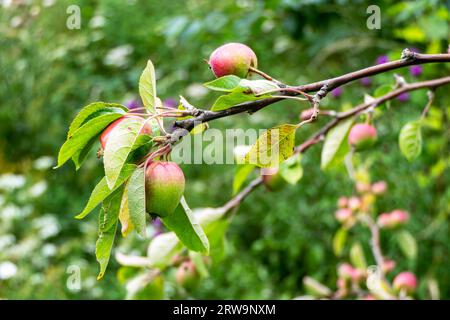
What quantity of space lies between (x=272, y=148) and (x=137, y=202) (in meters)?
0.14

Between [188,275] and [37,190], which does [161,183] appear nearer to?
[188,275]

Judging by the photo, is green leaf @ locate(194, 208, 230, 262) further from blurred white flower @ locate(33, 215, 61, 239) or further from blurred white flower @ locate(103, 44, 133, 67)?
blurred white flower @ locate(103, 44, 133, 67)

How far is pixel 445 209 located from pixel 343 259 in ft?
1.30

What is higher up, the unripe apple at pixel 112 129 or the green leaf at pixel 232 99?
the green leaf at pixel 232 99

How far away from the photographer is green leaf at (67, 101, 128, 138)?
0.57 metres

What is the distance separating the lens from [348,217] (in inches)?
59.1

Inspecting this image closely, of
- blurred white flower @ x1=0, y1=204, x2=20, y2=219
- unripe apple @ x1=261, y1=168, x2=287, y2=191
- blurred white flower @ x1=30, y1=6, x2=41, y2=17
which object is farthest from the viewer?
blurred white flower @ x1=30, y1=6, x2=41, y2=17

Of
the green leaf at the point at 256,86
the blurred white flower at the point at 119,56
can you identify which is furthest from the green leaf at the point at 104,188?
the blurred white flower at the point at 119,56

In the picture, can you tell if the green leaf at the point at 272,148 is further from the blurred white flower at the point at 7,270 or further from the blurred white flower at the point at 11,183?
the blurred white flower at the point at 11,183

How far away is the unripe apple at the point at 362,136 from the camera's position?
34.5 inches

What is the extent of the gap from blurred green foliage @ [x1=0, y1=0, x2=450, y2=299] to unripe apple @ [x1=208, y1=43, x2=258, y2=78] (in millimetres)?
1172

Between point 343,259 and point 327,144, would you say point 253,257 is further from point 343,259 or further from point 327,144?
point 327,144

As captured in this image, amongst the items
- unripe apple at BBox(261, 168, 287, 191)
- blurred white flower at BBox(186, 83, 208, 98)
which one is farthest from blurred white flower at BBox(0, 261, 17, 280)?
unripe apple at BBox(261, 168, 287, 191)

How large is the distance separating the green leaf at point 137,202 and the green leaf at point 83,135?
6cm
